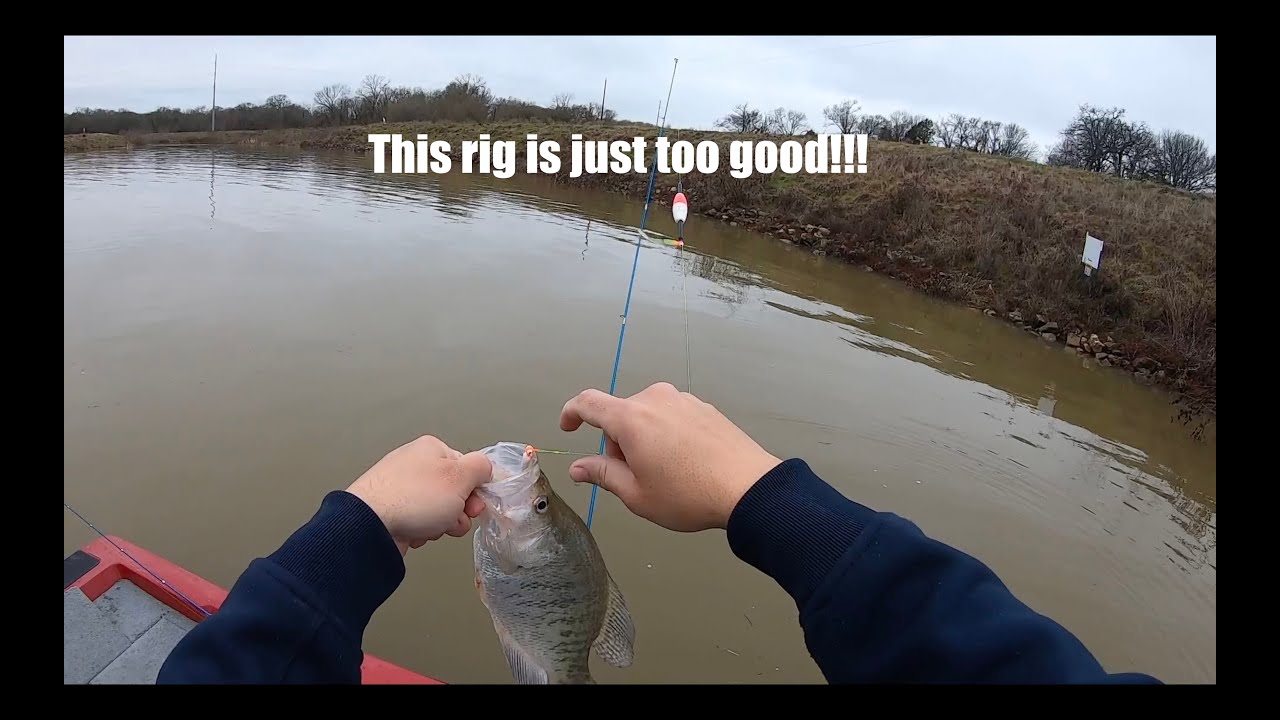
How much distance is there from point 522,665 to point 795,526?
3.31ft

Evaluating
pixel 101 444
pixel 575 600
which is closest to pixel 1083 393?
pixel 575 600

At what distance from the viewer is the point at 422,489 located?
175 centimetres

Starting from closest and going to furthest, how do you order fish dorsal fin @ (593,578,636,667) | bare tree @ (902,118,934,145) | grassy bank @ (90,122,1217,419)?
fish dorsal fin @ (593,578,636,667), grassy bank @ (90,122,1217,419), bare tree @ (902,118,934,145)

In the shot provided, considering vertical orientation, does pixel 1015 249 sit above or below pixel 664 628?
above

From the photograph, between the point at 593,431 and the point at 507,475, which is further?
the point at 593,431

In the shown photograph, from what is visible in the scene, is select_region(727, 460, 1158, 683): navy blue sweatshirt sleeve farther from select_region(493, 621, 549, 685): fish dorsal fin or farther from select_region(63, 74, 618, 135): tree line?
select_region(63, 74, 618, 135): tree line

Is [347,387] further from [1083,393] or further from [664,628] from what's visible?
[1083,393]

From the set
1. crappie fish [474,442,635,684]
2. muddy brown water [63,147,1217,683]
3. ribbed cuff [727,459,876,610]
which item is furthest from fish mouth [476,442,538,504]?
muddy brown water [63,147,1217,683]

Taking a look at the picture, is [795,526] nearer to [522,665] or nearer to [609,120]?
[522,665]

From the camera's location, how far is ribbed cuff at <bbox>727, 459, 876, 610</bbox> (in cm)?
147

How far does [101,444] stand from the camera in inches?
197

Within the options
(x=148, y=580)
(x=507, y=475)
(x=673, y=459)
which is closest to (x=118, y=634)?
(x=148, y=580)

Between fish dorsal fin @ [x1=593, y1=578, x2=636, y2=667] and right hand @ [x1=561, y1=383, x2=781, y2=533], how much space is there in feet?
1.22
